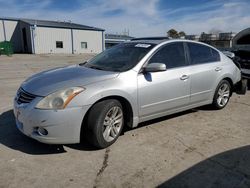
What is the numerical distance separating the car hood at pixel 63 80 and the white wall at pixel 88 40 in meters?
34.2

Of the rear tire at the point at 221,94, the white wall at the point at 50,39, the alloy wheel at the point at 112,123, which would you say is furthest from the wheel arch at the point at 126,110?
the white wall at the point at 50,39

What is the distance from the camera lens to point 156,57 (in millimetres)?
4344

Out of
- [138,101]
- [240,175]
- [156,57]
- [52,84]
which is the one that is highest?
[156,57]

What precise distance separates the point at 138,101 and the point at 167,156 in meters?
0.97

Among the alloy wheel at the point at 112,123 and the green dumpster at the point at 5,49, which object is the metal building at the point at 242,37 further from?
the green dumpster at the point at 5,49

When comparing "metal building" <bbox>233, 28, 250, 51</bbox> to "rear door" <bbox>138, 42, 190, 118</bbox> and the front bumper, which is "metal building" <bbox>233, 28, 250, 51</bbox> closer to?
"rear door" <bbox>138, 42, 190, 118</bbox>

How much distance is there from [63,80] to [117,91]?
2.67ft

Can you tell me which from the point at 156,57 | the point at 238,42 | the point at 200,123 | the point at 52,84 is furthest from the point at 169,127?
the point at 238,42

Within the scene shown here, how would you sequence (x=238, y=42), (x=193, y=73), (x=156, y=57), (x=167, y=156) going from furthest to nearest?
(x=238, y=42), (x=193, y=73), (x=156, y=57), (x=167, y=156)

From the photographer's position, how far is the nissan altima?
334 cm

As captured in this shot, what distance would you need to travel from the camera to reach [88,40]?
126 ft

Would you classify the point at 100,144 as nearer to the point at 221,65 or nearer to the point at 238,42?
the point at 221,65

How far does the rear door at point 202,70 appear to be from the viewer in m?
4.89

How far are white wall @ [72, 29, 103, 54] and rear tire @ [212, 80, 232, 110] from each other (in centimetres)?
3344
